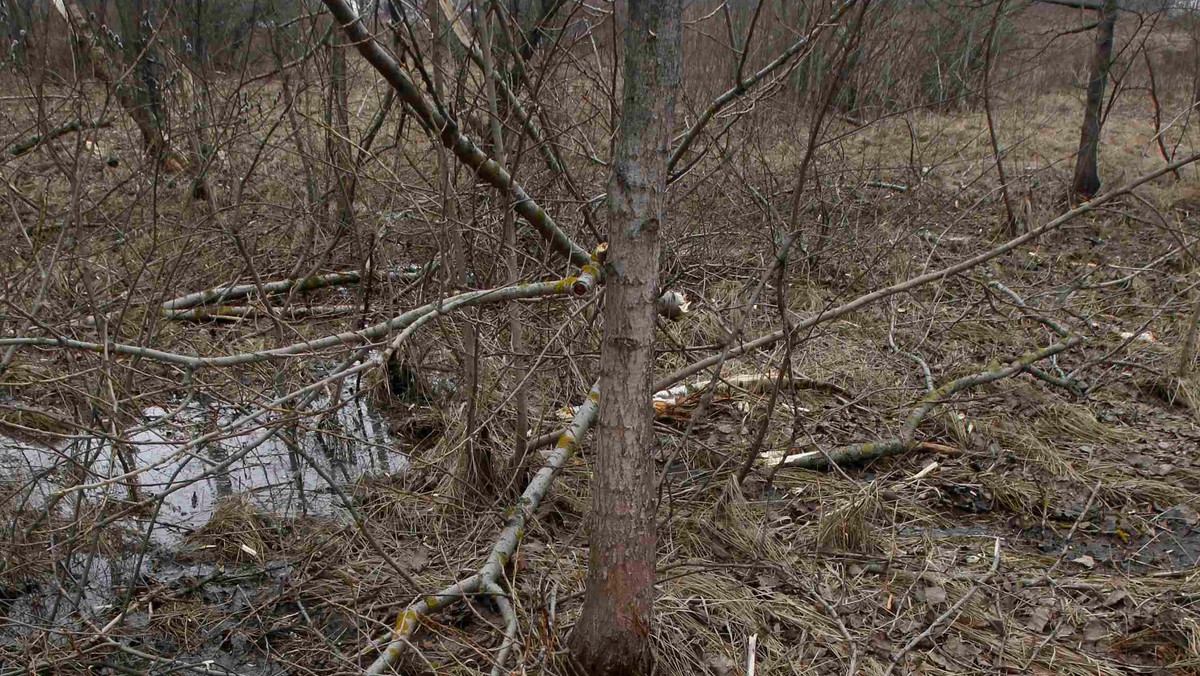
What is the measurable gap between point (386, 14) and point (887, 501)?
11.2 feet

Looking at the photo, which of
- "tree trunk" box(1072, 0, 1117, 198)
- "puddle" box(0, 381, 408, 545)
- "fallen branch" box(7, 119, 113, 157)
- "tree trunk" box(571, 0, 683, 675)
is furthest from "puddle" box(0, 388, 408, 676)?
"tree trunk" box(1072, 0, 1117, 198)

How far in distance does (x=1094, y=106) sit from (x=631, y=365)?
893 centimetres

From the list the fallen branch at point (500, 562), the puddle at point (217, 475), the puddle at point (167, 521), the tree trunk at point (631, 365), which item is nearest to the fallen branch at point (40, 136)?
the puddle at point (217, 475)

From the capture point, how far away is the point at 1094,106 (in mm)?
9312

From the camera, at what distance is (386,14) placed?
4.00 m

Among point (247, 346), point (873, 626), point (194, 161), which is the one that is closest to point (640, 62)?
point (873, 626)

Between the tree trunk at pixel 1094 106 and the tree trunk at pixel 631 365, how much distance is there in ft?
26.7

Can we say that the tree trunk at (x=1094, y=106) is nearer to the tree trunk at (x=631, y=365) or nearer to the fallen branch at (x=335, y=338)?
the fallen branch at (x=335, y=338)

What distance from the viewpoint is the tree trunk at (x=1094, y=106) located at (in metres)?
8.97

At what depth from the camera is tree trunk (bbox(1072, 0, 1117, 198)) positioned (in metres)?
8.97

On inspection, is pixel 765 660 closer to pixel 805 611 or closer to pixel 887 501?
pixel 805 611

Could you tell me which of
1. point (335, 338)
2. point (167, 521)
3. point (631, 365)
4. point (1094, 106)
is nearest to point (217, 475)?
point (167, 521)

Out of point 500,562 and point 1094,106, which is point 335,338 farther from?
point 1094,106

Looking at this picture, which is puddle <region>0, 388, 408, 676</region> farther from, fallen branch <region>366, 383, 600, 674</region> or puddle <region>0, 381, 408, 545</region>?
fallen branch <region>366, 383, 600, 674</region>
